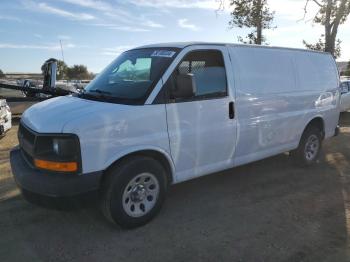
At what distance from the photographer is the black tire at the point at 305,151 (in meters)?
6.79

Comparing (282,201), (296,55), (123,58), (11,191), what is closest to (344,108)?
(296,55)

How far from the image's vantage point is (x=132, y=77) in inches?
186

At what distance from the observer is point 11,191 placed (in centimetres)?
563

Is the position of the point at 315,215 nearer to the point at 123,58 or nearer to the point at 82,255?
the point at 82,255

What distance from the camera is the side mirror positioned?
14.2ft

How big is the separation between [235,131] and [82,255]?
8.33ft

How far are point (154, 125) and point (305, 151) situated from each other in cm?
365

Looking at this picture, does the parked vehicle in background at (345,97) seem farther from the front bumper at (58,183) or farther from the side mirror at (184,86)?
the front bumper at (58,183)

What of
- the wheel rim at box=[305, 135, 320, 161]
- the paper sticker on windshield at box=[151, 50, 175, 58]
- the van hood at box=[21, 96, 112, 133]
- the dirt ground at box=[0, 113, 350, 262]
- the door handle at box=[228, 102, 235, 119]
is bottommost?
the dirt ground at box=[0, 113, 350, 262]

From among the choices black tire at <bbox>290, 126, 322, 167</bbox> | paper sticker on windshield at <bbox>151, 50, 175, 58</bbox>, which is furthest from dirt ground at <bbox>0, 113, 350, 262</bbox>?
paper sticker on windshield at <bbox>151, 50, 175, 58</bbox>

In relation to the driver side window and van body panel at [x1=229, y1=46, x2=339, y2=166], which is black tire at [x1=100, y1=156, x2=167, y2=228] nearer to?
the driver side window

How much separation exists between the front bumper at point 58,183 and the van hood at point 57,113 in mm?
457

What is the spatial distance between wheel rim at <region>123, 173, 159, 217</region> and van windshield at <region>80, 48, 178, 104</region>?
0.88 meters

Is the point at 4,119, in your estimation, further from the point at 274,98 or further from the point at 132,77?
the point at 274,98
